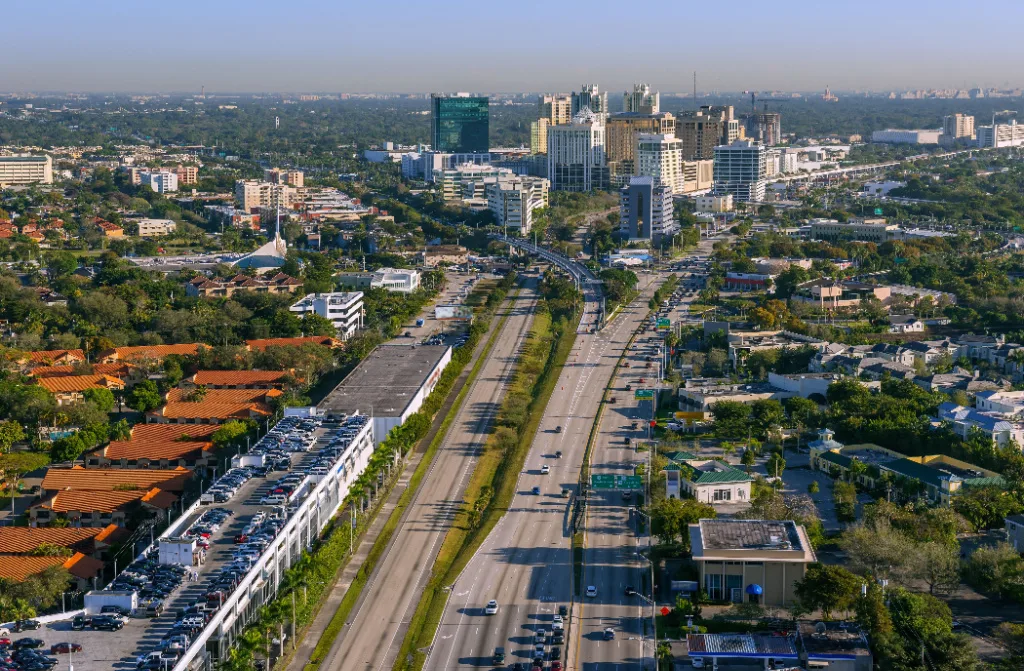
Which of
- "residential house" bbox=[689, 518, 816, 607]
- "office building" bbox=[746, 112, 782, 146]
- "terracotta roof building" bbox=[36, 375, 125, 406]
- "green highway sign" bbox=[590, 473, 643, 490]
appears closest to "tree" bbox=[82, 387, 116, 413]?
"terracotta roof building" bbox=[36, 375, 125, 406]

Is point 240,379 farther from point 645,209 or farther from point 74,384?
point 645,209

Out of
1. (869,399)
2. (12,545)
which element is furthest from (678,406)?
(12,545)

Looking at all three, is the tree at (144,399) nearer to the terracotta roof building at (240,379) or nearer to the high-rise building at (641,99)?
the terracotta roof building at (240,379)

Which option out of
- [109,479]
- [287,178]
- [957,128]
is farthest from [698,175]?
[109,479]

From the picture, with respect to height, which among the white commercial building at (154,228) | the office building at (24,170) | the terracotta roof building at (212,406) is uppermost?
the office building at (24,170)

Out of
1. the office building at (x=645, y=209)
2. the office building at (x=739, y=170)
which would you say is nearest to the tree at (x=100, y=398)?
the office building at (x=645, y=209)
